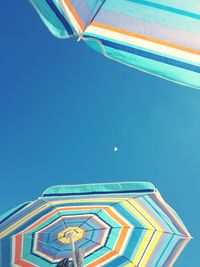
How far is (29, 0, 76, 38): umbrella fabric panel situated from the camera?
7.57ft

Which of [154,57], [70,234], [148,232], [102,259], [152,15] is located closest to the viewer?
[152,15]

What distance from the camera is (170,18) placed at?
8.03 feet

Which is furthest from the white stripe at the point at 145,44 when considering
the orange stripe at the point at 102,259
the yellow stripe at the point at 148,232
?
the orange stripe at the point at 102,259

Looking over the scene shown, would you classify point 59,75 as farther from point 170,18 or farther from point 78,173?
point 170,18

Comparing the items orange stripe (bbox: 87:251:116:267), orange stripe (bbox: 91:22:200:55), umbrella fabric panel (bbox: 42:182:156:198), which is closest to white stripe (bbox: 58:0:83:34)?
orange stripe (bbox: 91:22:200:55)

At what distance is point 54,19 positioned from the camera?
2332 mm

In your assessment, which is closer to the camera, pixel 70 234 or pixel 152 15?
pixel 152 15

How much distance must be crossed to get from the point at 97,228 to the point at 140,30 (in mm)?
3561

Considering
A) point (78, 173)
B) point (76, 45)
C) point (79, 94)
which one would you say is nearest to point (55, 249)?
point (78, 173)

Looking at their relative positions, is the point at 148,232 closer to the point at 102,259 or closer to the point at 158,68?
the point at 102,259

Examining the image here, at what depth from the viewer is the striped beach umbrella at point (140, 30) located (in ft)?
7.63

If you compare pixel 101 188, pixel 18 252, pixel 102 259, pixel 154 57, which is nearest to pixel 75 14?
pixel 154 57

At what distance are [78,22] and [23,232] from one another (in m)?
3.43

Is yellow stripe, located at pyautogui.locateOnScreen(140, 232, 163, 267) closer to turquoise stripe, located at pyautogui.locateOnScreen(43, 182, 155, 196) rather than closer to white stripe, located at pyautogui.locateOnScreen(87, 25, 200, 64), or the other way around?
turquoise stripe, located at pyautogui.locateOnScreen(43, 182, 155, 196)
